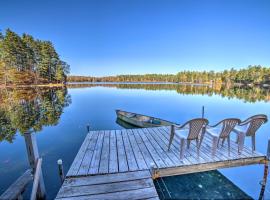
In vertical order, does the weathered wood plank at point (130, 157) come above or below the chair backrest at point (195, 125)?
below

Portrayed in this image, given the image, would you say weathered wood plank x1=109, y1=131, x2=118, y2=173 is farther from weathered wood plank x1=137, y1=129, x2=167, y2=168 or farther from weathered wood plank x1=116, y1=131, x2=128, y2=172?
weathered wood plank x1=137, y1=129, x2=167, y2=168

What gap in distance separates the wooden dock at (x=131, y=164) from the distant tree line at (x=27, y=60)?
3510cm

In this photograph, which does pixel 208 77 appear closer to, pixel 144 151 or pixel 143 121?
pixel 143 121

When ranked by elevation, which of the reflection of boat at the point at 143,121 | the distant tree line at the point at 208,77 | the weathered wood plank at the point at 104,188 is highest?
the distant tree line at the point at 208,77

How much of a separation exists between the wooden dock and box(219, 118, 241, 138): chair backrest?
0.54 m

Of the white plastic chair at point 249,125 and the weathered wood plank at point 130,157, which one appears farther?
the white plastic chair at point 249,125

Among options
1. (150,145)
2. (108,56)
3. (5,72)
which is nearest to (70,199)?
(150,145)

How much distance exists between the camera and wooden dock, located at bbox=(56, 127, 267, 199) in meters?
2.14

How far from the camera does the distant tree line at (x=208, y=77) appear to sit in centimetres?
5244

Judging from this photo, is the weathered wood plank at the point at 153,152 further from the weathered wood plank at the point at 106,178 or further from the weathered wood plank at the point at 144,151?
the weathered wood plank at the point at 106,178

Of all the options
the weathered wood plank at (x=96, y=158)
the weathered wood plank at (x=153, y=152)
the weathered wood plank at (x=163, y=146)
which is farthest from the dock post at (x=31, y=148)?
the weathered wood plank at (x=163, y=146)

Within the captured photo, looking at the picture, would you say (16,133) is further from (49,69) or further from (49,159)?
(49,69)

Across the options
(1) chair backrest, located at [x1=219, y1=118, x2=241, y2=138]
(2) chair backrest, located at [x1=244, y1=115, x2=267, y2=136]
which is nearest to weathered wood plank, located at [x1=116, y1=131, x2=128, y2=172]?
(1) chair backrest, located at [x1=219, y1=118, x2=241, y2=138]

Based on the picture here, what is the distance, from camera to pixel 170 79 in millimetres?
104000
